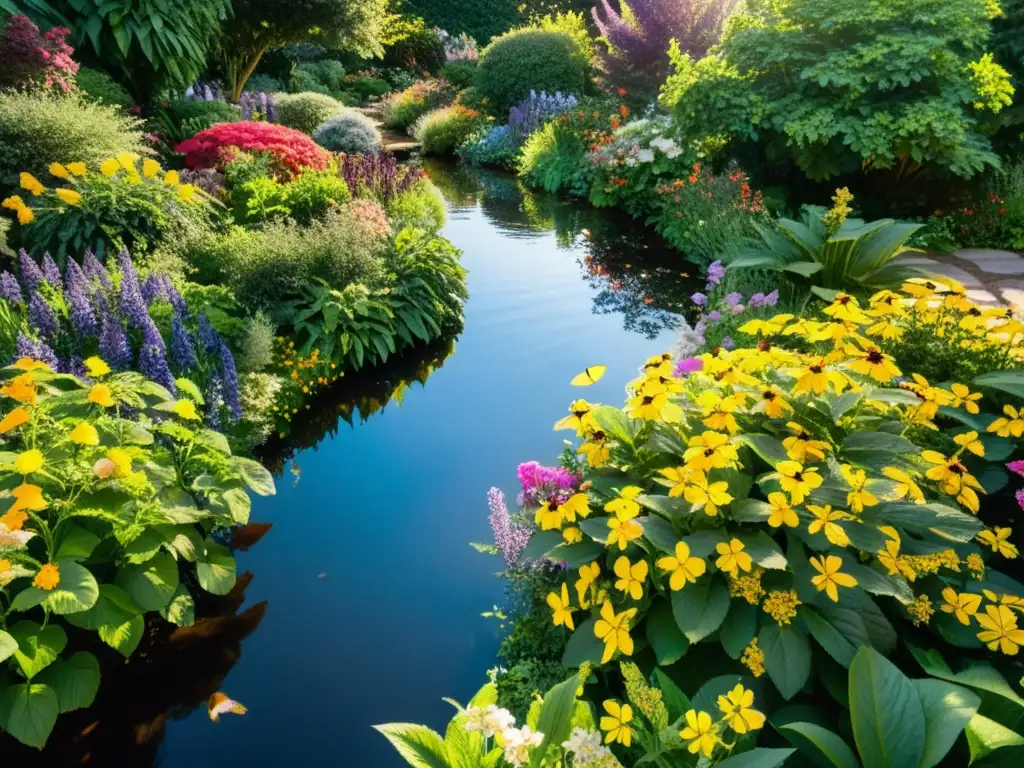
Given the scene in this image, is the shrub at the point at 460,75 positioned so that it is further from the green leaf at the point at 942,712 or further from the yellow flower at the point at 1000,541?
the green leaf at the point at 942,712

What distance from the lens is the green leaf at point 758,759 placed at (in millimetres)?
1435

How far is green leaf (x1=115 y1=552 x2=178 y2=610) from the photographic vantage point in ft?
8.13

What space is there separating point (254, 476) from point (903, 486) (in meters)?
2.47

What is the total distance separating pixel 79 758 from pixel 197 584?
83 cm

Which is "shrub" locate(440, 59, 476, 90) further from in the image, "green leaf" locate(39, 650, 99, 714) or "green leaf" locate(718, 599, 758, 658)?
"green leaf" locate(718, 599, 758, 658)

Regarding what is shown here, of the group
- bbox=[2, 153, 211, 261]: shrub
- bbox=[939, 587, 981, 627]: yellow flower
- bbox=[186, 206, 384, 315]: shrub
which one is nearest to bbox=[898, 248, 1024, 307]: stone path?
bbox=[939, 587, 981, 627]: yellow flower

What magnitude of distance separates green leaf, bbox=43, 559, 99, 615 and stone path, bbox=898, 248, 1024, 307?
518 cm

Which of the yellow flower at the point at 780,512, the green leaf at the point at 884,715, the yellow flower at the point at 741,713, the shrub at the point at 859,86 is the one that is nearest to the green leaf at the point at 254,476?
the yellow flower at the point at 780,512

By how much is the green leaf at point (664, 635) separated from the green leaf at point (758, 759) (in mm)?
478

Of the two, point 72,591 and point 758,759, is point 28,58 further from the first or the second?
point 758,759

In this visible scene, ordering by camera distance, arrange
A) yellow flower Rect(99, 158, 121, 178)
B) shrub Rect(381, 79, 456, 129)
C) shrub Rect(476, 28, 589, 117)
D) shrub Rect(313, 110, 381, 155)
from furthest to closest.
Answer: shrub Rect(381, 79, 456, 129), shrub Rect(476, 28, 589, 117), shrub Rect(313, 110, 381, 155), yellow flower Rect(99, 158, 121, 178)

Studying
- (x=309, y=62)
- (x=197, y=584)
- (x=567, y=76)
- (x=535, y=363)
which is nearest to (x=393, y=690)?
(x=197, y=584)

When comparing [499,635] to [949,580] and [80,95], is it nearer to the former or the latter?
[949,580]

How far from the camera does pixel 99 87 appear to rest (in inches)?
316
